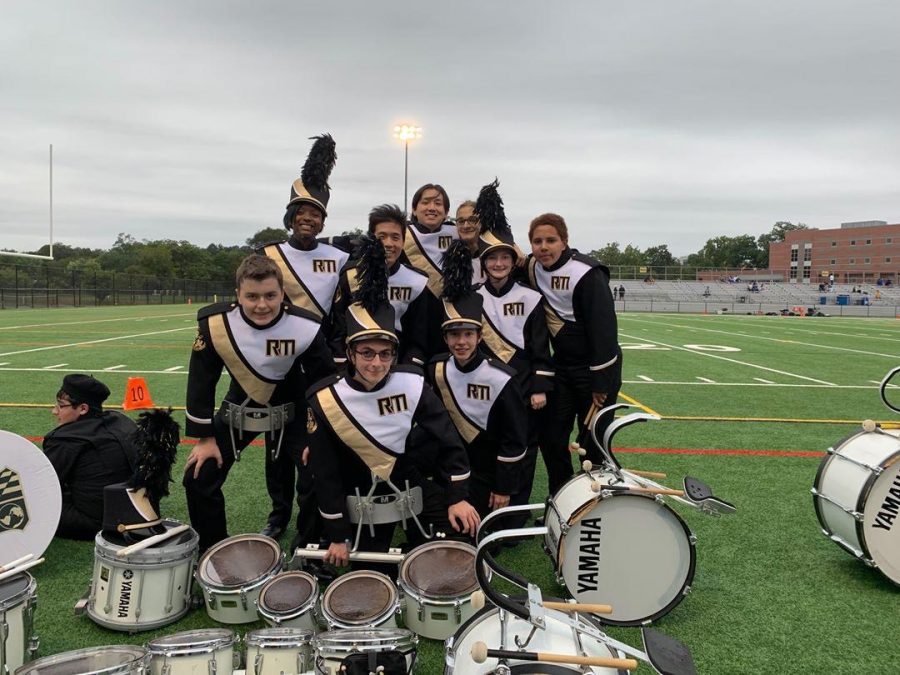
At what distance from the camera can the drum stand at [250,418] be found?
372 centimetres

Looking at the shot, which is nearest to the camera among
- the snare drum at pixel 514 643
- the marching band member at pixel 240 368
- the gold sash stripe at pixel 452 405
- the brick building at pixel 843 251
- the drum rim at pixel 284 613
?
the snare drum at pixel 514 643

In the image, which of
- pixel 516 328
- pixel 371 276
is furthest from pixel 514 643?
pixel 516 328

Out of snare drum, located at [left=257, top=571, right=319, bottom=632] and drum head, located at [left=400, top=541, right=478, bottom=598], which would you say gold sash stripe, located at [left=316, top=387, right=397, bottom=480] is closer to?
drum head, located at [left=400, top=541, right=478, bottom=598]

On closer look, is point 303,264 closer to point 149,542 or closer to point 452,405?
point 452,405

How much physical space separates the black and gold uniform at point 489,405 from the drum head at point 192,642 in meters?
1.83

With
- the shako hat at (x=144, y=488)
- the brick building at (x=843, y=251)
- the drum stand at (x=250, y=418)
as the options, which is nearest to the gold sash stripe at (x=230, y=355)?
the drum stand at (x=250, y=418)

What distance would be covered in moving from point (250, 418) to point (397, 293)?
1264mm

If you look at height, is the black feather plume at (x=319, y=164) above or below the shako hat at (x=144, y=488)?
above

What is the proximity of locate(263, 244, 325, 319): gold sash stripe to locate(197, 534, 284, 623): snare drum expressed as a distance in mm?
1712

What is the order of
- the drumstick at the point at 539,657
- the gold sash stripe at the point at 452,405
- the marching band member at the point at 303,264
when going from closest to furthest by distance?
the drumstick at the point at 539,657, the gold sash stripe at the point at 452,405, the marching band member at the point at 303,264

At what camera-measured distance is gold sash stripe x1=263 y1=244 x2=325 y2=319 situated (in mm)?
4305

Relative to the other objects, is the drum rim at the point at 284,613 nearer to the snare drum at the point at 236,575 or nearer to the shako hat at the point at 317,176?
the snare drum at the point at 236,575

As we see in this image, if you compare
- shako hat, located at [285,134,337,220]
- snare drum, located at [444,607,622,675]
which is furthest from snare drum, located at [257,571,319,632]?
shako hat, located at [285,134,337,220]

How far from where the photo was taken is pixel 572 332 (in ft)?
14.0
